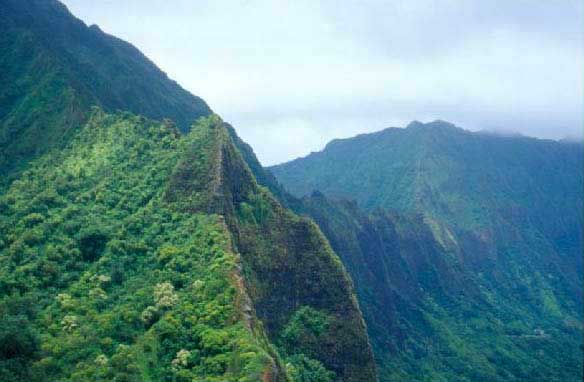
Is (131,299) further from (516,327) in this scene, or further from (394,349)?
(516,327)

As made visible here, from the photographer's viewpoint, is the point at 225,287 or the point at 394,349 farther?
the point at 394,349

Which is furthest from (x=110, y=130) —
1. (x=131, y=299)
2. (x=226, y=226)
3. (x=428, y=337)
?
(x=428, y=337)

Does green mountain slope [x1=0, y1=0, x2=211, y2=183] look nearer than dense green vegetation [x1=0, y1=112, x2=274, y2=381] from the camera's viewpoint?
No

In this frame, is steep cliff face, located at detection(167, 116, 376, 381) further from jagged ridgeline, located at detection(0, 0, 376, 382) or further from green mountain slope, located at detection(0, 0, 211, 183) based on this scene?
green mountain slope, located at detection(0, 0, 211, 183)

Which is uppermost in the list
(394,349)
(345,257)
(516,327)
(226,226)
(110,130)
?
(110,130)

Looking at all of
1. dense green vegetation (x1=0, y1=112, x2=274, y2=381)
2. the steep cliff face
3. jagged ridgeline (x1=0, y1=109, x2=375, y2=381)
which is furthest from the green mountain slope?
the steep cliff face

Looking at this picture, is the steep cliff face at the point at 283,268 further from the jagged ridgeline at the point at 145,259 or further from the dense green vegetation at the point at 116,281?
the dense green vegetation at the point at 116,281
